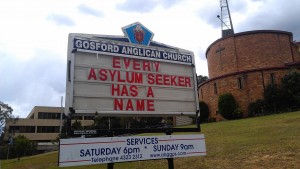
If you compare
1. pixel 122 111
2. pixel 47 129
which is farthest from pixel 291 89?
pixel 47 129

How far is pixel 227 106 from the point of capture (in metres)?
38.2

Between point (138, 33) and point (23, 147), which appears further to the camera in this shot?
point (23, 147)

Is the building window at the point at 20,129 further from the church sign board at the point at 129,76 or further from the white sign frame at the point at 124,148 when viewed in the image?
the white sign frame at the point at 124,148

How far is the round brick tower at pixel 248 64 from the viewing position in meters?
39.0

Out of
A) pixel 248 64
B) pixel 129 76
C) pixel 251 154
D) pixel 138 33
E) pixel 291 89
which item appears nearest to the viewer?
pixel 129 76

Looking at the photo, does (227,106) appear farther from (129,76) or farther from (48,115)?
(48,115)

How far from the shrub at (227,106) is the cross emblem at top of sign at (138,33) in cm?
3097

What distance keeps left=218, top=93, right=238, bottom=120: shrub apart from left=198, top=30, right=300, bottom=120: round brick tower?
1.23m

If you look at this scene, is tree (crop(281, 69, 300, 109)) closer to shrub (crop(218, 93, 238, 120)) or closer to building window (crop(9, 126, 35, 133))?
shrub (crop(218, 93, 238, 120))

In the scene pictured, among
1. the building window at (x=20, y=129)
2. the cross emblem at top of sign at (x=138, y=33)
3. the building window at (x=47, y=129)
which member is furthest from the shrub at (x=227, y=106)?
the building window at (x=20, y=129)

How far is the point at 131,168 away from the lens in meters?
15.8

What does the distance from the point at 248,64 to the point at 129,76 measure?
38679mm

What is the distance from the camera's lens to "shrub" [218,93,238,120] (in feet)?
125

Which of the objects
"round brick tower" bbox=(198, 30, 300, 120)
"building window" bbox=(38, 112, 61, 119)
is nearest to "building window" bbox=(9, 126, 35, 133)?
"building window" bbox=(38, 112, 61, 119)
